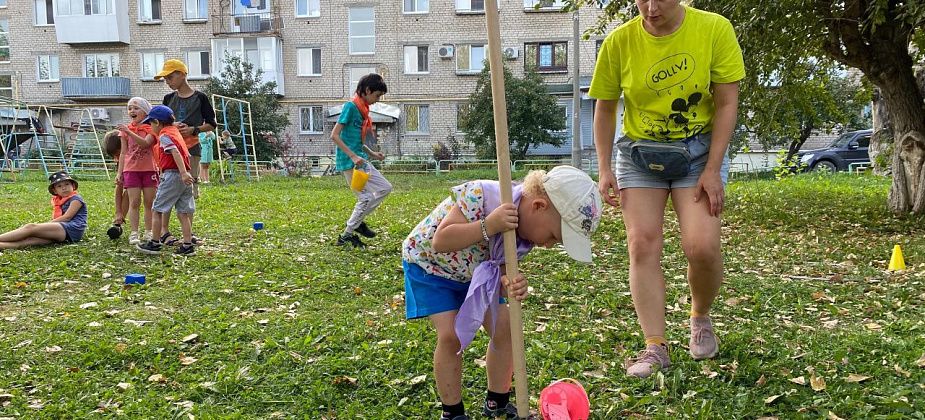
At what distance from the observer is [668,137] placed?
11.6 feet

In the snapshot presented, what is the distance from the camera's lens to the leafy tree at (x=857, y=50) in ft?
27.8

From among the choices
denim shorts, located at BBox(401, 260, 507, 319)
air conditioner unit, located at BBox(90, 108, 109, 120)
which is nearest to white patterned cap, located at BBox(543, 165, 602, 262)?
denim shorts, located at BBox(401, 260, 507, 319)

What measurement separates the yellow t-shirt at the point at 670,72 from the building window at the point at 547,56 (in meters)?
30.4

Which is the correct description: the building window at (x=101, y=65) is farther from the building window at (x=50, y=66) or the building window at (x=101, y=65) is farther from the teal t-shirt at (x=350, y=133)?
the teal t-shirt at (x=350, y=133)

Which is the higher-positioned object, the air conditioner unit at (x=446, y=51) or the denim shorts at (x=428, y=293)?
the air conditioner unit at (x=446, y=51)

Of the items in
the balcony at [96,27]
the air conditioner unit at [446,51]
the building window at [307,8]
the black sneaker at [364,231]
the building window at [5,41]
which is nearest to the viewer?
the black sneaker at [364,231]

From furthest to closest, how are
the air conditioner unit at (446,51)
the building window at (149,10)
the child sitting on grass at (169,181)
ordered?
1. the building window at (149,10)
2. the air conditioner unit at (446,51)
3. the child sitting on grass at (169,181)

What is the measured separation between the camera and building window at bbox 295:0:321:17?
34.7 metres

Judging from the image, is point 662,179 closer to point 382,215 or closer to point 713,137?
point 713,137

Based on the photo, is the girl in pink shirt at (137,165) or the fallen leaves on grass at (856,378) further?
the girl in pink shirt at (137,165)

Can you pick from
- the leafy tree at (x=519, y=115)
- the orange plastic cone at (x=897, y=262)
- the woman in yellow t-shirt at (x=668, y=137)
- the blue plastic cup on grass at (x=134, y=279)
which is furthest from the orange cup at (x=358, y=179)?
the leafy tree at (x=519, y=115)

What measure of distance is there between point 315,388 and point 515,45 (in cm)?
3106

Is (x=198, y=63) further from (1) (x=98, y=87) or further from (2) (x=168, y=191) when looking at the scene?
(2) (x=168, y=191)

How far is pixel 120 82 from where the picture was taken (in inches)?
1412
